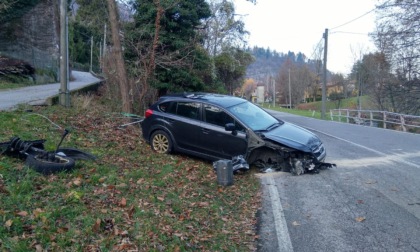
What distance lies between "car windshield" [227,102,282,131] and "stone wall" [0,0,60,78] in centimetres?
2300

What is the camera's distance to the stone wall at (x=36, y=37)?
28.7m

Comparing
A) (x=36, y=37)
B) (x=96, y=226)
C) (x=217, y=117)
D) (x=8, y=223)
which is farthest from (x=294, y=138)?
(x=36, y=37)

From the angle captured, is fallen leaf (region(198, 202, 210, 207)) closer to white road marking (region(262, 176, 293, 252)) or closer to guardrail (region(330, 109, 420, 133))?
white road marking (region(262, 176, 293, 252))

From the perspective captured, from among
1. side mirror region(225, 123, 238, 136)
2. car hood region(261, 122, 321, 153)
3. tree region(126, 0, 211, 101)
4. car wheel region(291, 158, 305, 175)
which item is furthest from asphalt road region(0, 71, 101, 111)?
A: car wheel region(291, 158, 305, 175)

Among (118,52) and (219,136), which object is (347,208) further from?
(118,52)

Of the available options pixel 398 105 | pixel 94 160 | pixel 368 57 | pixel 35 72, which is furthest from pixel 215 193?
pixel 368 57

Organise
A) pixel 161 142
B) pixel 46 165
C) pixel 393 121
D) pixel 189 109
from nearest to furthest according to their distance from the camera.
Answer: pixel 46 165 → pixel 189 109 → pixel 161 142 → pixel 393 121

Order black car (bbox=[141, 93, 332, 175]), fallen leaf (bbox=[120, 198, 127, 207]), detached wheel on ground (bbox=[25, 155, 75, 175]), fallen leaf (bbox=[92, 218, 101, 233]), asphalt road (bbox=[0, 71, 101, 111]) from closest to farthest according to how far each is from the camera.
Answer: fallen leaf (bbox=[92, 218, 101, 233]), fallen leaf (bbox=[120, 198, 127, 207]), detached wheel on ground (bbox=[25, 155, 75, 175]), black car (bbox=[141, 93, 332, 175]), asphalt road (bbox=[0, 71, 101, 111])

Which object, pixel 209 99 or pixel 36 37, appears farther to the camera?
pixel 36 37

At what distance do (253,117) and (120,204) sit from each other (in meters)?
4.89

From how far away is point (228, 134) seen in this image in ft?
30.1

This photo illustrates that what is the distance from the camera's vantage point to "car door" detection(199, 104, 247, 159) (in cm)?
909

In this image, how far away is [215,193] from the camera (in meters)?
7.44

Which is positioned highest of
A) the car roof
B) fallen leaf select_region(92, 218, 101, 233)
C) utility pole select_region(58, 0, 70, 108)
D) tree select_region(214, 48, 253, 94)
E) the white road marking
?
tree select_region(214, 48, 253, 94)
